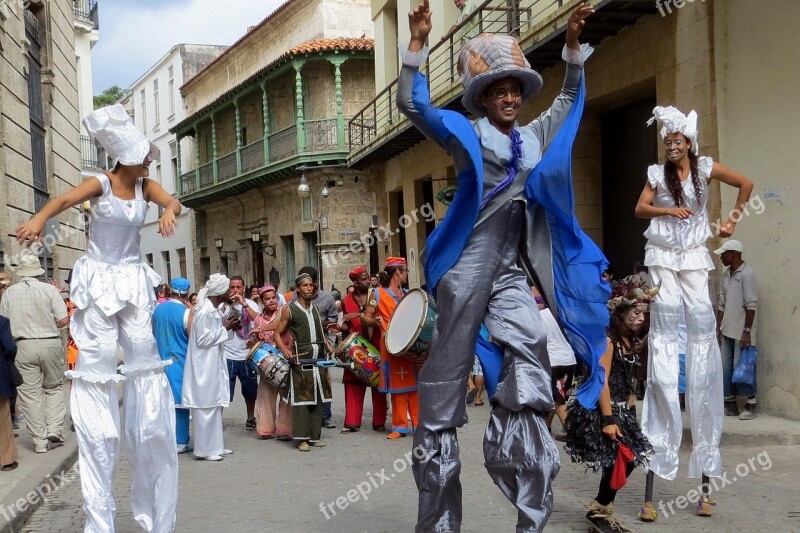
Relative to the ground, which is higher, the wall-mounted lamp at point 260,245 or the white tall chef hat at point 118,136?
the wall-mounted lamp at point 260,245

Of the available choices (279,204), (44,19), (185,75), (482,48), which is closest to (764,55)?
(482,48)

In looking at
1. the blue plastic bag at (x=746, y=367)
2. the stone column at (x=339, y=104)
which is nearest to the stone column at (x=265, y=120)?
the stone column at (x=339, y=104)

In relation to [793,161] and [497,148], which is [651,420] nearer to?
[497,148]

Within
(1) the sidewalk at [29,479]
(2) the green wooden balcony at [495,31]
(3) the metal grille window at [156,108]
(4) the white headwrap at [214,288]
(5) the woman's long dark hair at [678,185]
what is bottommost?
(1) the sidewalk at [29,479]

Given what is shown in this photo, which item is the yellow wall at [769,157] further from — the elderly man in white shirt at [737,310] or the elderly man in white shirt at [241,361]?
the elderly man in white shirt at [241,361]

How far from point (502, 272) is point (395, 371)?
5.74 metres

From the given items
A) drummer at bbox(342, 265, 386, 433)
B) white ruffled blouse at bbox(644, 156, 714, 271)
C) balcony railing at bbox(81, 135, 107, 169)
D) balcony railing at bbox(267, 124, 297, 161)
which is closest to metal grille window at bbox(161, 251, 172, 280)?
balcony railing at bbox(81, 135, 107, 169)

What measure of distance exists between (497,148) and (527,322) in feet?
2.67

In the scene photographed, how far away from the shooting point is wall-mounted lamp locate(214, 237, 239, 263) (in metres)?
37.8

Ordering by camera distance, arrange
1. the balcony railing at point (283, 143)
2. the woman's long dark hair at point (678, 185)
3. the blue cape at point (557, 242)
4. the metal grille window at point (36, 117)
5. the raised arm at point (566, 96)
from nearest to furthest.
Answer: the blue cape at point (557, 242) < the raised arm at point (566, 96) < the woman's long dark hair at point (678, 185) < the metal grille window at point (36, 117) < the balcony railing at point (283, 143)

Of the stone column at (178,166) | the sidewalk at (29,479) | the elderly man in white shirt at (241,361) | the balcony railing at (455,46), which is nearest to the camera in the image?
the sidewalk at (29,479)

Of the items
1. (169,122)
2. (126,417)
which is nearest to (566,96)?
(126,417)

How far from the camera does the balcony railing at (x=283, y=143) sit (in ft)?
99.0

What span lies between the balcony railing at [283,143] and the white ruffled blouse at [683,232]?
24502 millimetres
